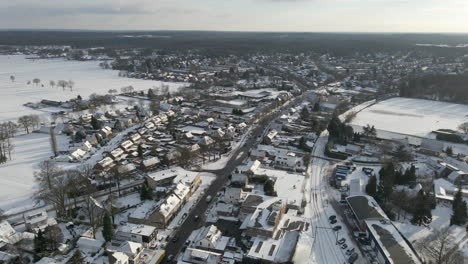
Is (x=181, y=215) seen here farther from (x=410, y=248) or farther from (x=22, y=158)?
(x=22, y=158)

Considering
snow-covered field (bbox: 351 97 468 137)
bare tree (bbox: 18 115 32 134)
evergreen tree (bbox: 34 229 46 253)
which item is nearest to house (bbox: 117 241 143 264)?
evergreen tree (bbox: 34 229 46 253)

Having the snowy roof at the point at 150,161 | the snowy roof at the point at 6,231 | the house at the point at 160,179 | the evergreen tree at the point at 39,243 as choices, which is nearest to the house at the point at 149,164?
the snowy roof at the point at 150,161

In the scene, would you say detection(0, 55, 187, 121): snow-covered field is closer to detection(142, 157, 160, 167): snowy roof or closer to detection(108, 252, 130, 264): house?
detection(142, 157, 160, 167): snowy roof

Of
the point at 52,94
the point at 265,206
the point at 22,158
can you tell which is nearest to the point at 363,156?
the point at 265,206

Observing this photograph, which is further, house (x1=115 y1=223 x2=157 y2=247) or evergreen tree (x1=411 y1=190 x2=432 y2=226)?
evergreen tree (x1=411 y1=190 x2=432 y2=226)

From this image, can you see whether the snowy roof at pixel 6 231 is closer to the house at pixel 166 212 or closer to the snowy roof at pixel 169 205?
the house at pixel 166 212

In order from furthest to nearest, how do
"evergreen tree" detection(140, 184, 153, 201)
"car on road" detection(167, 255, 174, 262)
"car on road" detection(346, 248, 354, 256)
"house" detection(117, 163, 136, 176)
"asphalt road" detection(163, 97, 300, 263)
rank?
"house" detection(117, 163, 136, 176)
"evergreen tree" detection(140, 184, 153, 201)
"asphalt road" detection(163, 97, 300, 263)
"car on road" detection(346, 248, 354, 256)
"car on road" detection(167, 255, 174, 262)

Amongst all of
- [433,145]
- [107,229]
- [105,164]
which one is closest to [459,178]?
[433,145]
